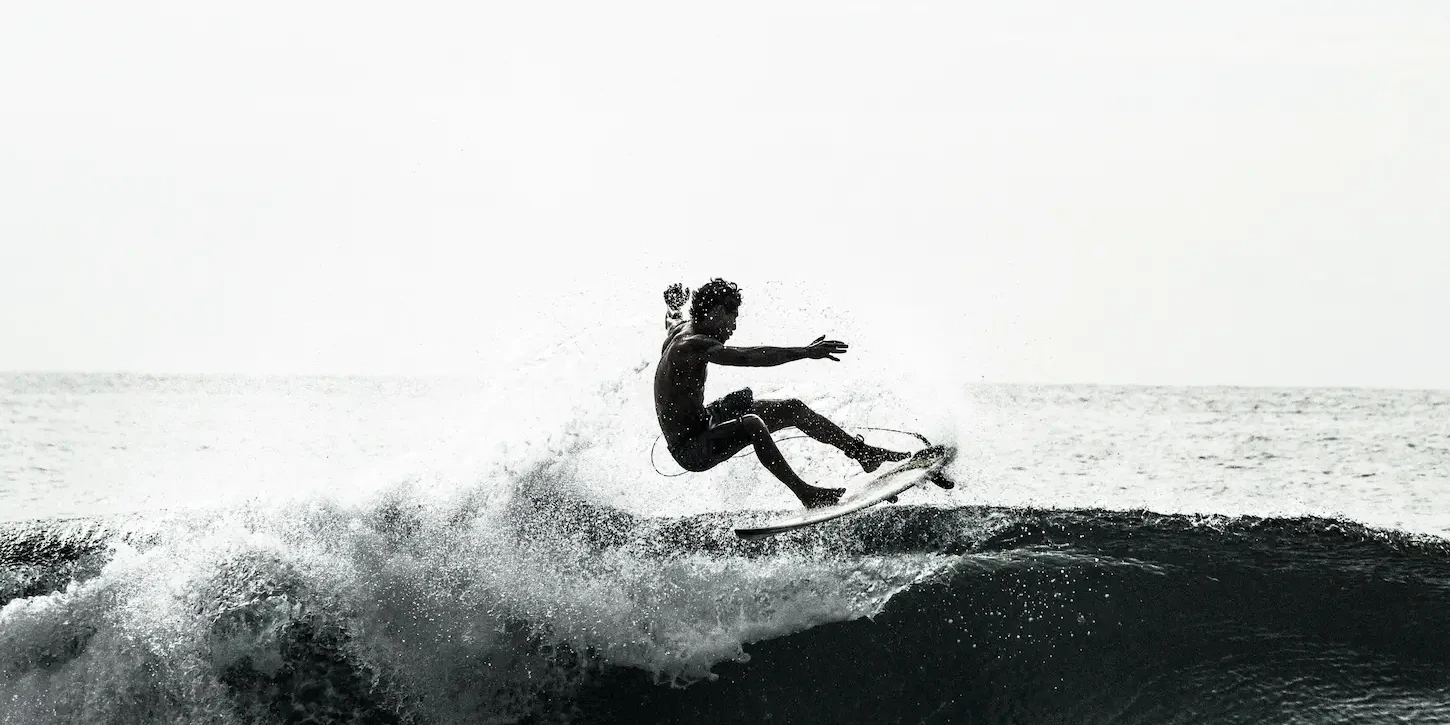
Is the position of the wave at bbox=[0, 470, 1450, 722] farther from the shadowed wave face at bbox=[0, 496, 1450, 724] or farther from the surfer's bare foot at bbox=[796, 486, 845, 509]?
the surfer's bare foot at bbox=[796, 486, 845, 509]

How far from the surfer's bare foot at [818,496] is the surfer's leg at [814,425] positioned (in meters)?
0.40

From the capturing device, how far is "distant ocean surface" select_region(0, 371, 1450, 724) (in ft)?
24.4

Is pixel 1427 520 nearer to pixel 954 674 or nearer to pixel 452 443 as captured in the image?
pixel 954 674

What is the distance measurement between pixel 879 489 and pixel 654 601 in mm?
1951

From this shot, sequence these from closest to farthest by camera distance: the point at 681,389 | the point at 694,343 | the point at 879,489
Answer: the point at 694,343 → the point at 681,389 → the point at 879,489

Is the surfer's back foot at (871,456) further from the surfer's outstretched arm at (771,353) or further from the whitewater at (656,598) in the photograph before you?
the surfer's outstretched arm at (771,353)

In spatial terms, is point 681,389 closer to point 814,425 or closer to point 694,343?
point 694,343

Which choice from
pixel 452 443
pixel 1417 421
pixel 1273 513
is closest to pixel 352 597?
pixel 452 443

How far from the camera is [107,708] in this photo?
23.7 ft

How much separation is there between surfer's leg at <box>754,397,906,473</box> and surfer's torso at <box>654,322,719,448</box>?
1.74ft

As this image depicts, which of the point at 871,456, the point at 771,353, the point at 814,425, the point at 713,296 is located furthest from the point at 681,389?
the point at 871,456

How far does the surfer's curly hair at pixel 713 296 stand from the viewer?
717 centimetres

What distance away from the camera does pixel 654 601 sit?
7902mm

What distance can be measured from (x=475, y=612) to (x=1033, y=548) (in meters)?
4.69
